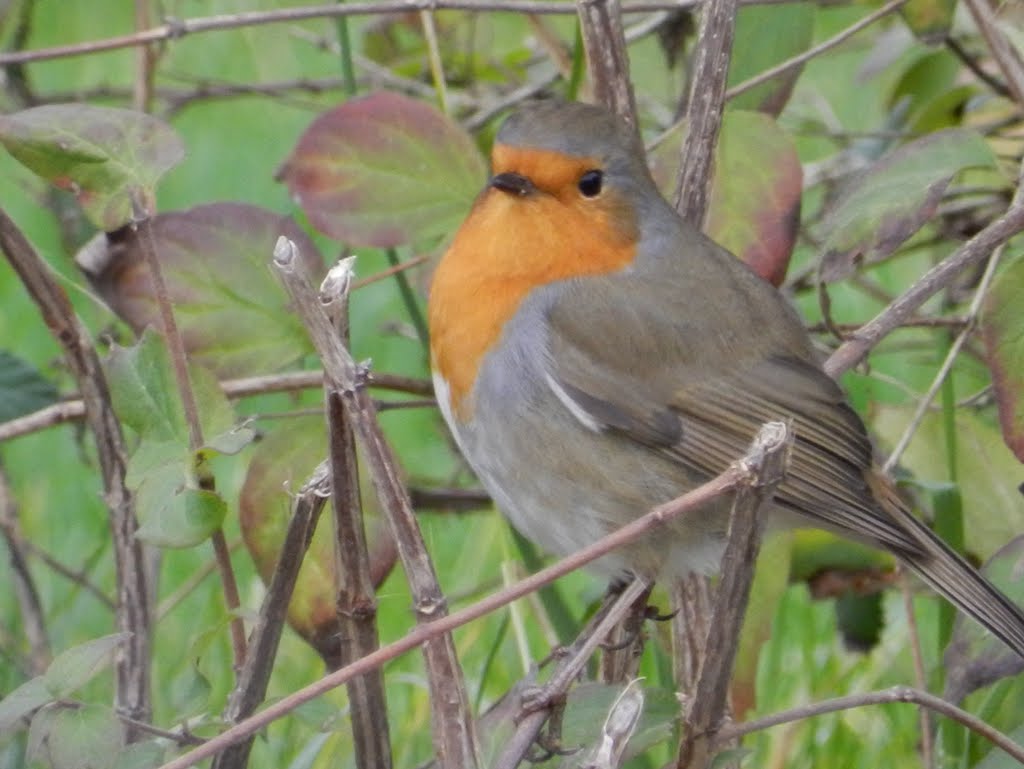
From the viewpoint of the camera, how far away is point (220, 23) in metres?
2.33

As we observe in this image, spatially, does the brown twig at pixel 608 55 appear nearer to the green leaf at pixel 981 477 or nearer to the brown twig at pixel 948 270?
the brown twig at pixel 948 270

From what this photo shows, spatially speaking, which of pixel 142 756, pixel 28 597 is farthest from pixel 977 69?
pixel 142 756

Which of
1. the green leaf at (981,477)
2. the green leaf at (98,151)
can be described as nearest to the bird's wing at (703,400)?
the green leaf at (981,477)

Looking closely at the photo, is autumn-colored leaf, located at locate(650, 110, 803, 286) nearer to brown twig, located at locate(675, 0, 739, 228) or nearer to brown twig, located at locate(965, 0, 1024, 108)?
brown twig, located at locate(675, 0, 739, 228)

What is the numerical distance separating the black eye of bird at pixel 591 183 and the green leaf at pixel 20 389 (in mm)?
762

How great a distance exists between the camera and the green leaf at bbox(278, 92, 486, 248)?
7.41 ft

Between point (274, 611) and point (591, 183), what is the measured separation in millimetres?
872

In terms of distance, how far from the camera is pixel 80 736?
1684mm

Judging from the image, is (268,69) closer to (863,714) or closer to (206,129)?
(863,714)

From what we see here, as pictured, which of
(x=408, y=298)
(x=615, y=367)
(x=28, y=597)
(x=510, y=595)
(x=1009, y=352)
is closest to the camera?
(x=510, y=595)

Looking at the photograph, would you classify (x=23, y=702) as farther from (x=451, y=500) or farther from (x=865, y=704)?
(x=451, y=500)

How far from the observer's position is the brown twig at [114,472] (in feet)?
7.08

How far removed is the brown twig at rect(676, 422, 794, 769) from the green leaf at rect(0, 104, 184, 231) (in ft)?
2.36

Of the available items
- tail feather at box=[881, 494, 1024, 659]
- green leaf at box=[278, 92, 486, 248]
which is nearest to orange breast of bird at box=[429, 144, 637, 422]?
green leaf at box=[278, 92, 486, 248]
